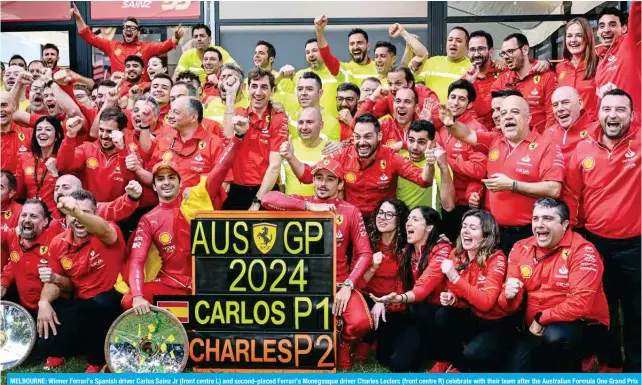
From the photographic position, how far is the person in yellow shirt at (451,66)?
28.8 ft

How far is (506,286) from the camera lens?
20.1 feet

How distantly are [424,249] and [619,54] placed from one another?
2179 mm

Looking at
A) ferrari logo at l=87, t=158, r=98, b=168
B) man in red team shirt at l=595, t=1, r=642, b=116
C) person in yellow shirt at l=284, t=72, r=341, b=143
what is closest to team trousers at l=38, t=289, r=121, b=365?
ferrari logo at l=87, t=158, r=98, b=168

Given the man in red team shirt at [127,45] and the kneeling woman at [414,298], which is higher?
the man in red team shirt at [127,45]

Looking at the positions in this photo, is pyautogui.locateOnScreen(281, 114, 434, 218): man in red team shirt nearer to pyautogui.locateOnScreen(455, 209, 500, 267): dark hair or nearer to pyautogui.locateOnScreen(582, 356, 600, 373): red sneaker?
pyautogui.locateOnScreen(455, 209, 500, 267): dark hair

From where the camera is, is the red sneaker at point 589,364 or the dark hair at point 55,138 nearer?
the red sneaker at point 589,364

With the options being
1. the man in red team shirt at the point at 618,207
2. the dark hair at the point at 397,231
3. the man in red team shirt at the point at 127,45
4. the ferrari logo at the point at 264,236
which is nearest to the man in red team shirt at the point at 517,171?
the man in red team shirt at the point at 618,207

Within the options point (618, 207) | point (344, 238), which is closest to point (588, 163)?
point (618, 207)

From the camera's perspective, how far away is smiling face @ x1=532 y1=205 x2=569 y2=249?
605 cm

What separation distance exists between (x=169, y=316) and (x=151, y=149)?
6.09 feet

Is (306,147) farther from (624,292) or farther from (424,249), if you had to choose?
(624,292)

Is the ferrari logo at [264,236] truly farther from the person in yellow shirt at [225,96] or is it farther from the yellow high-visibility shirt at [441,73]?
the yellow high-visibility shirt at [441,73]

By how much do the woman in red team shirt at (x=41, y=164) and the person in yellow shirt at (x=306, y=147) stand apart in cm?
196

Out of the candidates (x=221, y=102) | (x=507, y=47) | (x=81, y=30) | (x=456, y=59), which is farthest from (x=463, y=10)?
(x=81, y=30)
